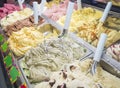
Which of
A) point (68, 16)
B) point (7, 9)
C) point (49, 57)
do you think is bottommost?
point (7, 9)

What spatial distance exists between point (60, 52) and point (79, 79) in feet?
1.99

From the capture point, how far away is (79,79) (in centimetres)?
201

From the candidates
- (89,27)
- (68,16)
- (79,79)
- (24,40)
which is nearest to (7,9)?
(24,40)

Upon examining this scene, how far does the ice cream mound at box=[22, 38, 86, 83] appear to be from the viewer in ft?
7.59

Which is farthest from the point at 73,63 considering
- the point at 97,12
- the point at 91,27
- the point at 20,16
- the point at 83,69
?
the point at 20,16

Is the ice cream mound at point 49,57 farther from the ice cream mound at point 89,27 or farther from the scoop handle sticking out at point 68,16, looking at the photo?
the ice cream mound at point 89,27

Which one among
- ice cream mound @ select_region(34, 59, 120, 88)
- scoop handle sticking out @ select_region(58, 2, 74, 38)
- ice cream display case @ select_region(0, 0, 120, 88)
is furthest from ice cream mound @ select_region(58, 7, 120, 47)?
ice cream mound @ select_region(34, 59, 120, 88)

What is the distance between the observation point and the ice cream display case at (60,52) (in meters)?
2.10

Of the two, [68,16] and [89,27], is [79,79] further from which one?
[89,27]

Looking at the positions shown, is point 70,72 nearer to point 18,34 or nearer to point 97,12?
point 18,34

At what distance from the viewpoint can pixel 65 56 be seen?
2.48 metres

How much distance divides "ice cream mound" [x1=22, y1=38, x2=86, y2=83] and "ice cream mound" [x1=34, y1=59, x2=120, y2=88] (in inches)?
5.9

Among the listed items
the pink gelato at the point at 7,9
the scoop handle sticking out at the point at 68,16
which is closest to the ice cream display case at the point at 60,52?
the scoop handle sticking out at the point at 68,16

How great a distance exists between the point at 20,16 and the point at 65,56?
1.93 meters
